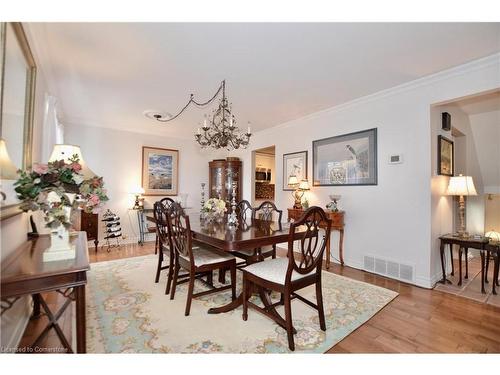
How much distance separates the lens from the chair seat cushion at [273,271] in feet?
5.82

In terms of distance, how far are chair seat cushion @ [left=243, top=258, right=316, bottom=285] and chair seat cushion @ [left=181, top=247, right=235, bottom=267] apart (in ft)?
1.28

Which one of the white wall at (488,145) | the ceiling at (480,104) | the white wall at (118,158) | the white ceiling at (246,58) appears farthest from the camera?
the white wall at (118,158)

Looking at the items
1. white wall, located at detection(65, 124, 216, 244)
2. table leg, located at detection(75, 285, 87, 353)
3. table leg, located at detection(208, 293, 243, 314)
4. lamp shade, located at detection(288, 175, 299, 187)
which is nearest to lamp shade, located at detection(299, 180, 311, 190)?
lamp shade, located at detection(288, 175, 299, 187)

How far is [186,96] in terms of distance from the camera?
3.23 m

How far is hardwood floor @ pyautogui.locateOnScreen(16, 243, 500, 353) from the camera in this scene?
166cm

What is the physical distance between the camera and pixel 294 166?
4336mm

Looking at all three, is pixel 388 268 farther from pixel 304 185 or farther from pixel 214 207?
pixel 214 207

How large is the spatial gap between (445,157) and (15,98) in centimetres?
430

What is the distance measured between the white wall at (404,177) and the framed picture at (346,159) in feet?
0.30

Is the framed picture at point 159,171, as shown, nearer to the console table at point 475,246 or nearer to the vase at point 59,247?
the vase at point 59,247

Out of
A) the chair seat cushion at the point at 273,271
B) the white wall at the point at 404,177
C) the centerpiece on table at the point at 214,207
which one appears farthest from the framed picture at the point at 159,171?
the chair seat cushion at the point at 273,271

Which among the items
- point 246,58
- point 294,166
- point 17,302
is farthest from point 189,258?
point 294,166

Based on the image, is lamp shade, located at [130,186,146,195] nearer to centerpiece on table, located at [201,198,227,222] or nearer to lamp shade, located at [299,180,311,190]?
centerpiece on table, located at [201,198,227,222]
